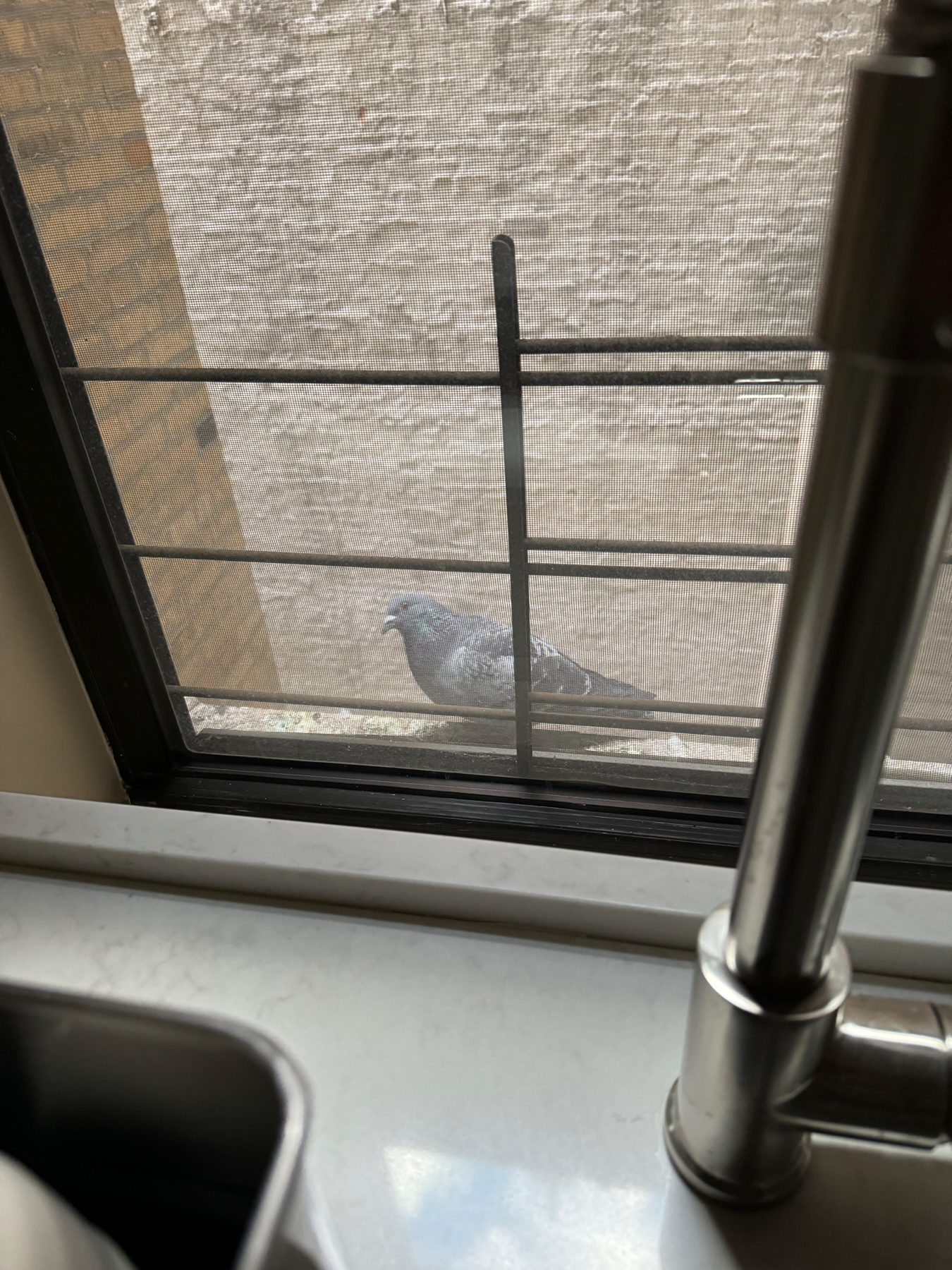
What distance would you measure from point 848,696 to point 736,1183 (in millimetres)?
238

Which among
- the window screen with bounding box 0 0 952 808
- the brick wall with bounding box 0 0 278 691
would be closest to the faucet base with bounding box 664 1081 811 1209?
the window screen with bounding box 0 0 952 808

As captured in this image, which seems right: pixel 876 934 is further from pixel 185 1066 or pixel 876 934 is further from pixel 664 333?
pixel 664 333

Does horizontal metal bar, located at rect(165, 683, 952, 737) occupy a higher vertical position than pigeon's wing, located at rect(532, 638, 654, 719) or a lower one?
lower

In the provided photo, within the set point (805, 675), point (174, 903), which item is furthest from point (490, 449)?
point (805, 675)

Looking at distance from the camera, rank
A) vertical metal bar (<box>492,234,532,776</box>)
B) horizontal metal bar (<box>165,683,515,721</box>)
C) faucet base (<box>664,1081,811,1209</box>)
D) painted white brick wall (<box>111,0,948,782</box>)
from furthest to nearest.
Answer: horizontal metal bar (<box>165,683,515,721</box>)
vertical metal bar (<box>492,234,532,776</box>)
painted white brick wall (<box>111,0,948,782</box>)
faucet base (<box>664,1081,811,1209</box>)

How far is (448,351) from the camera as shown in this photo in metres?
0.70

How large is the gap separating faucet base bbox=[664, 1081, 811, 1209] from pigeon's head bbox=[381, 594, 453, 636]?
0.55 metres

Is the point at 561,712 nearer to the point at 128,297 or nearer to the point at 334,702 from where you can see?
the point at 334,702

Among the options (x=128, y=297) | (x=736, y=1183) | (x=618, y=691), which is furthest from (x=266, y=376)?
(x=736, y=1183)

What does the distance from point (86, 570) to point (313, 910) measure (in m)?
0.51

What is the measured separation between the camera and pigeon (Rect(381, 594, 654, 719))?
85 centimetres

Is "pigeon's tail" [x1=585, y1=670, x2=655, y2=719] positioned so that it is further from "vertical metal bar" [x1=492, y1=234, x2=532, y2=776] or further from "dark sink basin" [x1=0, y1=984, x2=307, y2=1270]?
"dark sink basin" [x1=0, y1=984, x2=307, y2=1270]

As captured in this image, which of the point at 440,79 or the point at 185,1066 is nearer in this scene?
the point at 185,1066

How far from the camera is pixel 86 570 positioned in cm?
83
